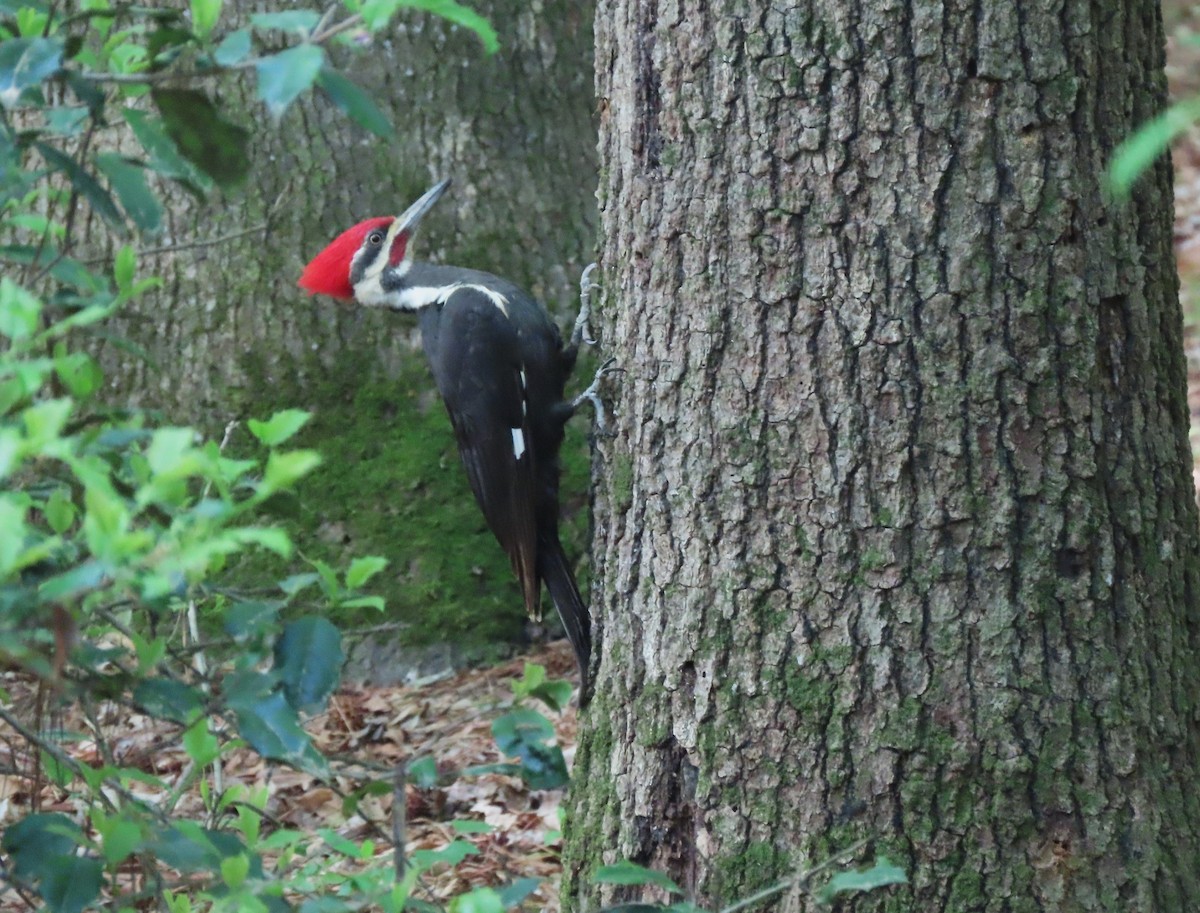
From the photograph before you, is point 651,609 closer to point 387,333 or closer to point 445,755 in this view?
point 445,755

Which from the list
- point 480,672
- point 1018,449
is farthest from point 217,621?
point 1018,449

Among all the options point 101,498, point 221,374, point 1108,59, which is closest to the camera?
point 101,498

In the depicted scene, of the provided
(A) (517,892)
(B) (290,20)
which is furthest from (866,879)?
(B) (290,20)

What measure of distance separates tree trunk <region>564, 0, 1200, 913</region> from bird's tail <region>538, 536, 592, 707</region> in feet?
3.28

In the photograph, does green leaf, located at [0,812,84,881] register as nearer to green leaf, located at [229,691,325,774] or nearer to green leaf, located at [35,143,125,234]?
green leaf, located at [229,691,325,774]

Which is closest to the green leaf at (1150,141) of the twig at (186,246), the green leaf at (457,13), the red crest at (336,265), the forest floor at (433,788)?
the green leaf at (457,13)

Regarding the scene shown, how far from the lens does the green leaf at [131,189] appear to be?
5.01 feet

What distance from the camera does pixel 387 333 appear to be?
4402 mm

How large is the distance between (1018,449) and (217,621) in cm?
294

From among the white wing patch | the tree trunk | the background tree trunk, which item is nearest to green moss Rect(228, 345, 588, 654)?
the background tree trunk

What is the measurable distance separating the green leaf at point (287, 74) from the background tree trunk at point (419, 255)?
3055mm

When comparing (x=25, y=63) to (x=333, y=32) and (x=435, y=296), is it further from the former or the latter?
(x=435, y=296)

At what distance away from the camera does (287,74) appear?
1.29 m

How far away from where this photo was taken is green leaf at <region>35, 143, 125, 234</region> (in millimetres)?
1510
